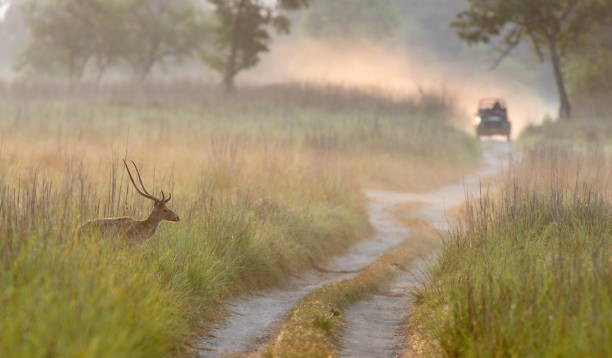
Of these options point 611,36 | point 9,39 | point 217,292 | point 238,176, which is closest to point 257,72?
point 9,39

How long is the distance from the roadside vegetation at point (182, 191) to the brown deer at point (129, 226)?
185mm

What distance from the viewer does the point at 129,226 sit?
8617mm

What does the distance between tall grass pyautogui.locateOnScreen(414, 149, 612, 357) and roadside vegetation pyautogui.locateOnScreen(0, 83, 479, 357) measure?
222 cm

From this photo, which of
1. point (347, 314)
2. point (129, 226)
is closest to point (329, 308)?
point (347, 314)

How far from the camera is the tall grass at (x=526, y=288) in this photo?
20.4ft

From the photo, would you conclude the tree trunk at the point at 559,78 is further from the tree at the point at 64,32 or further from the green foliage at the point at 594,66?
the tree at the point at 64,32

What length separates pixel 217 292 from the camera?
9.29 metres

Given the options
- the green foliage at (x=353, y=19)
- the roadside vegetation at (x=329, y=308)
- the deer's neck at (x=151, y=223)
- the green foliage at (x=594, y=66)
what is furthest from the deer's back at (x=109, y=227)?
the green foliage at (x=353, y=19)

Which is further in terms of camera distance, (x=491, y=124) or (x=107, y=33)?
(x=107, y=33)

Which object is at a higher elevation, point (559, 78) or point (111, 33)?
point (111, 33)

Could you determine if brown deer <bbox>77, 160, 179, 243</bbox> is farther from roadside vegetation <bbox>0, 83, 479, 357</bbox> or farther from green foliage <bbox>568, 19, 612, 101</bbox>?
green foliage <bbox>568, 19, 612, 101</bbox>

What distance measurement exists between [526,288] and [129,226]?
3.77m

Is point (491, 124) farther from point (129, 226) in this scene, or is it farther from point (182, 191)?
point (129, 226)

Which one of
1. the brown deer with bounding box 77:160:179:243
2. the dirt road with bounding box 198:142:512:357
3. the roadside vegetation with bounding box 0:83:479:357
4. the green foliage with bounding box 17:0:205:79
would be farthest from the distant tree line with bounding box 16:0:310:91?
the brown deer with bounding box 77:160:179:243
